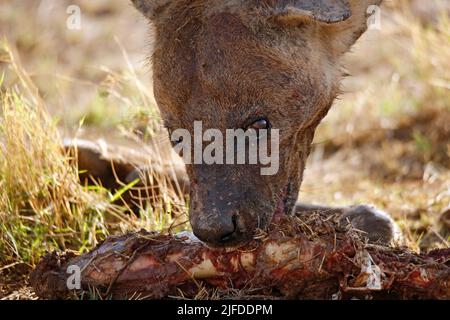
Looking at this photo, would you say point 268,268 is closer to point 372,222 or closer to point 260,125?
point 260,125

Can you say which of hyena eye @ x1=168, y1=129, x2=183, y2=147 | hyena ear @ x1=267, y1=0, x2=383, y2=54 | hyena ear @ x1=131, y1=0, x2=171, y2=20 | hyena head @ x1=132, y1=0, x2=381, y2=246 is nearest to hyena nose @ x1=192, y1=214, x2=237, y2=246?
hyena head @ x1=132, y1=0, x2=381, y2=246

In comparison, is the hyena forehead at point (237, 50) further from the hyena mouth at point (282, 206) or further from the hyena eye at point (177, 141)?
the hyena mouth at point (282, 206)

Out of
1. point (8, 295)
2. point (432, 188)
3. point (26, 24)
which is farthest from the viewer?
point (26, 24)

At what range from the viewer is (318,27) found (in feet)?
14.3

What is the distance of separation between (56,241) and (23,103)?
820mm

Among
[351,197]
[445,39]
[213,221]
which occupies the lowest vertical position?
[351,197]

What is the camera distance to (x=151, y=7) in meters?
4.62

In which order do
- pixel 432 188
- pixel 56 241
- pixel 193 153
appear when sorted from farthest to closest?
pixel 432 188, pixel 56 241, pixel 193 153

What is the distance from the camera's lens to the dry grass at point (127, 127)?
5043 mm

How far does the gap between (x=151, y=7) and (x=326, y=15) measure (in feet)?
3.32

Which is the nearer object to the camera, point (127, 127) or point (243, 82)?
point (243, 82)

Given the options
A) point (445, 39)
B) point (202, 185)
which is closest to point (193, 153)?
point (202, 185)

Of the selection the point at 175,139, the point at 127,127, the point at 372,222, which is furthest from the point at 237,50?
the point at 127,127
